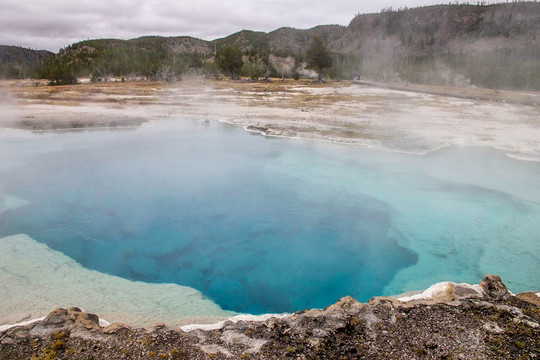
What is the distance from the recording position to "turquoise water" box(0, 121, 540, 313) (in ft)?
18.1

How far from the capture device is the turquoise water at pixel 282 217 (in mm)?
5504

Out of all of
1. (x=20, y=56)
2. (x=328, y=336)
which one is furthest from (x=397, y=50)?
(x=328, y=336)

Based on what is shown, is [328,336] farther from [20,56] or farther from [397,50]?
[20,56]

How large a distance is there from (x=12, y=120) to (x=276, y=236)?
15613 mm

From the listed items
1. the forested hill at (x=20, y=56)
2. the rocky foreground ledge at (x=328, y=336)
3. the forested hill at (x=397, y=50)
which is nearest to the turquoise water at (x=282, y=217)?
the rocky foreground ledge at (x=328, y=336)

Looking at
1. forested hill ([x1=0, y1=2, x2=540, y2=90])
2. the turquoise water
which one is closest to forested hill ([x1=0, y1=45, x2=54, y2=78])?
forested hill ([x1=0, y1=2, x2=540, y2=90])

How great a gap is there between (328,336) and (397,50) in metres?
126

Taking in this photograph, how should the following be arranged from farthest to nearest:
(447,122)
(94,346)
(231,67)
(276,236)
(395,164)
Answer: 1. (231,67)
2. (447,122)
3. (395,164)
4. (276,236)
5. (94,346)

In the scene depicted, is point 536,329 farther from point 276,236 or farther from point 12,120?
point 12,120

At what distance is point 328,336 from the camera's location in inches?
128

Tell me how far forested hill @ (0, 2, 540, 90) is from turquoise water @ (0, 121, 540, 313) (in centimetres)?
3858

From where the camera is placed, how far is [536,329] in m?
3.28

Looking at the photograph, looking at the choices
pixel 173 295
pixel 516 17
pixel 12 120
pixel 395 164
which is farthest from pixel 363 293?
pixel 516 17

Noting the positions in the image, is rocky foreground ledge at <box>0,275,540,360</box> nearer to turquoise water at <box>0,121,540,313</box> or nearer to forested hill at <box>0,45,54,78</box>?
turquoise water at <box>0,121,540,313</box>
